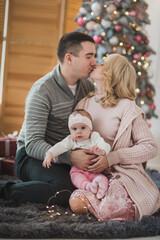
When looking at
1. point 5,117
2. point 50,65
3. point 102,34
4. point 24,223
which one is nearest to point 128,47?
point 102,34

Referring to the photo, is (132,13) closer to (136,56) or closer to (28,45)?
(136,56)

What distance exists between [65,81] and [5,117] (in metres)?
2.56

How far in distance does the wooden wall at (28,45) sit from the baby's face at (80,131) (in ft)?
9.24

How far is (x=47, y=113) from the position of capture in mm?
2225

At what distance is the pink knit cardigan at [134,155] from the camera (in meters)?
1.94

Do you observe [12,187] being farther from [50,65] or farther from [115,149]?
[50,65]

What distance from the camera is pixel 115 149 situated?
2.08 m

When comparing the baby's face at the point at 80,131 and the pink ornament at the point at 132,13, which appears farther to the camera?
the pink ornament at the point at 132,13

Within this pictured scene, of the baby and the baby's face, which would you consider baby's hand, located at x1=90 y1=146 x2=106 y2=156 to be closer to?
the baby

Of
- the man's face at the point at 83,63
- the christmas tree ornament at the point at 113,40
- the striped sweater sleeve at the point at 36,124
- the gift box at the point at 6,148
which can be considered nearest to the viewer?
the striped sweater sleeve at the point at 36,124

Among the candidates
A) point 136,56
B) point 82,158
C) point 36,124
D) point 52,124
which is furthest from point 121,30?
point 82,158

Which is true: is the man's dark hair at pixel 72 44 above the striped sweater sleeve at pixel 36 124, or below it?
above

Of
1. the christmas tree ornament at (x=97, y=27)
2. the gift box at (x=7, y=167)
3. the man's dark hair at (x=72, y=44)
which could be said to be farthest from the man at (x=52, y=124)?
the christmas tree ornament at (x=97, y=27)

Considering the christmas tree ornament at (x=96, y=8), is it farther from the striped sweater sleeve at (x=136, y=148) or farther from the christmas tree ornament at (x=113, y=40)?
the striped sweater sleeve at (x=136, y=148)
